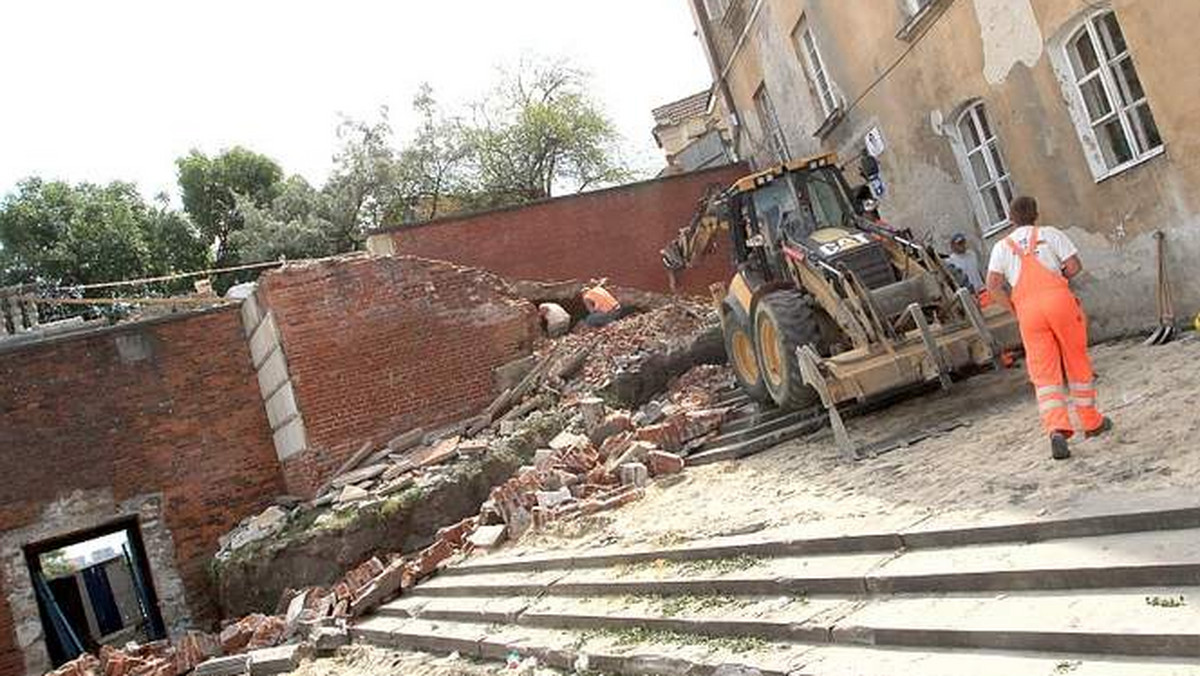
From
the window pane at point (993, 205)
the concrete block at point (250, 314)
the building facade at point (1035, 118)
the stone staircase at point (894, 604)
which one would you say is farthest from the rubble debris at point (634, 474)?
the concrete block at point (250, 314)

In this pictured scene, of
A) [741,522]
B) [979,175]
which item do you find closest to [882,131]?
[979,175]

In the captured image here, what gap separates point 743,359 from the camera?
32.6 ft

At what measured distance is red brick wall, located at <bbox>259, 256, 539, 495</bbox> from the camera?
1224cm

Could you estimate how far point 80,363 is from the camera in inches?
483

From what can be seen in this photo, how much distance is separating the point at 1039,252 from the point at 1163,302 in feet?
10.5

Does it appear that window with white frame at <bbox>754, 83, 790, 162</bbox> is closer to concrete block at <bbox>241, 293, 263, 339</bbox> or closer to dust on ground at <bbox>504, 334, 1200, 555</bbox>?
dust on ground at <bbox>504, 334, 1200, 555</bbox>

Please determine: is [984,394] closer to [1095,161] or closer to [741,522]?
[1095,161]

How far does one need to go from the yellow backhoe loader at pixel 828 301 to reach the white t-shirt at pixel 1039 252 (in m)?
1.41

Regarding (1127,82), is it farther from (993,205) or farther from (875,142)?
(875,142)

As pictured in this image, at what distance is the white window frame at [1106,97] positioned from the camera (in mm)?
7793

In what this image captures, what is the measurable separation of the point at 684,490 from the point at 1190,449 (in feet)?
14.2

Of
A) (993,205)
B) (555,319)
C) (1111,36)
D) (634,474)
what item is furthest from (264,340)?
(1111,36)

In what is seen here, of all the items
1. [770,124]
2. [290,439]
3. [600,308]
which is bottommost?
[290,439]

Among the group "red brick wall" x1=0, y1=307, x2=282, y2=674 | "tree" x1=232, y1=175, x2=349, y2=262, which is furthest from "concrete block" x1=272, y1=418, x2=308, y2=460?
"tree" x1=232, y1=175, x2=349, y2=262
